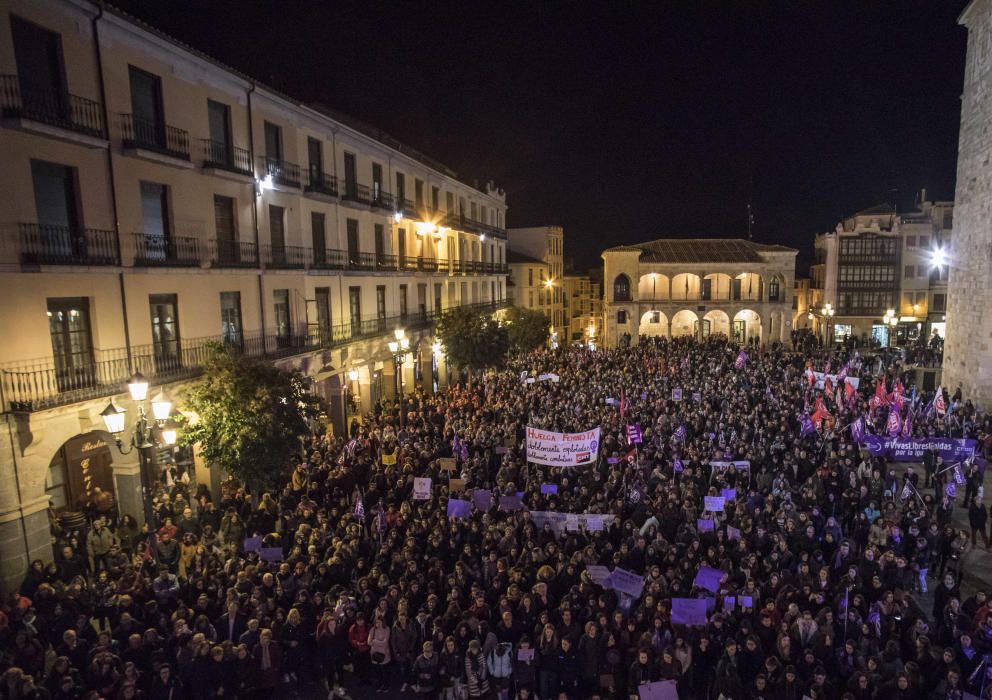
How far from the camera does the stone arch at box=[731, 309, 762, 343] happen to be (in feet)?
188

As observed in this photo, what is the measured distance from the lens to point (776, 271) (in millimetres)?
56188

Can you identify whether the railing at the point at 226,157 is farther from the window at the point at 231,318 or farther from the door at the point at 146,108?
the window at the point at 231,318

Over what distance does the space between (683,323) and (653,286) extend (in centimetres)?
455

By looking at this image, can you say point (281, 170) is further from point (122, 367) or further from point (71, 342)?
point (71, 342)

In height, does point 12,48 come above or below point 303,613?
above

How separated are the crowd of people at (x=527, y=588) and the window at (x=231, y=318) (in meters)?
5.00

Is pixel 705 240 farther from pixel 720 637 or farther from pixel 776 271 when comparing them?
pixel 720 637

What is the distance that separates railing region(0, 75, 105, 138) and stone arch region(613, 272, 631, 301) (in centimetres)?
4678

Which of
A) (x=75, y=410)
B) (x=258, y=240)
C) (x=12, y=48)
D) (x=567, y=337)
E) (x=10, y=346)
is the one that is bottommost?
(x=567, y=337)

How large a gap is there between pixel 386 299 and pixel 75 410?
17.7 meters

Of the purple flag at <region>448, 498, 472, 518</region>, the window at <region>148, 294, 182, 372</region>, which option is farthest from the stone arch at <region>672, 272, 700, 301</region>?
the purple flag at <region>448, 498, 472, 518</region>

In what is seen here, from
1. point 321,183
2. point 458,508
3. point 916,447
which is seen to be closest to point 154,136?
point 321,183

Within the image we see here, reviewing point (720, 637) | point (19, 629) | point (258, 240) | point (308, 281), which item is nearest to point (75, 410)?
point (19, 629)

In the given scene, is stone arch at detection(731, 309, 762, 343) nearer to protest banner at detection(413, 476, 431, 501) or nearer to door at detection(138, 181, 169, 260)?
protest banner at detection(413, 476, 431, 501)
